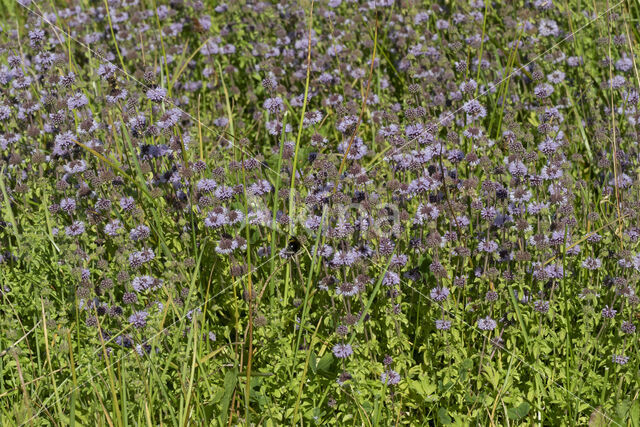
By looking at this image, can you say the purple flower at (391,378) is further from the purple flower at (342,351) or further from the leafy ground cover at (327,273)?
the purple flower at (342,351)

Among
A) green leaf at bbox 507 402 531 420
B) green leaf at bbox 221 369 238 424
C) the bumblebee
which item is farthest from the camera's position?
the bumblebee

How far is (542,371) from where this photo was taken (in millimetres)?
4066

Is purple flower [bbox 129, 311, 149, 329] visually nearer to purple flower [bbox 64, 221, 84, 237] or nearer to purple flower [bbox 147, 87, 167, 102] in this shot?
purple flower [bbox 64, 221, 84, 237]

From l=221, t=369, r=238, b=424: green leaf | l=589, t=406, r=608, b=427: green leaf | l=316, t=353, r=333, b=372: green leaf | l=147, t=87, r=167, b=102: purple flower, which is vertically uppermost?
l=147, t=87, r=167, b=102: purple flower

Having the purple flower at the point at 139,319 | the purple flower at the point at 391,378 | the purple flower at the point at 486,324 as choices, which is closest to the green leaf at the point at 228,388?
the purple flower at the point at 139,319

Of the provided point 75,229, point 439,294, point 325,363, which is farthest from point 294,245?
point 75,229

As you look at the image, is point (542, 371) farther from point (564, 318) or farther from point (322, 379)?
point (322, 379)

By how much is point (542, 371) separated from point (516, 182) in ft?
3.59

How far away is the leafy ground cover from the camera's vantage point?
4.05m

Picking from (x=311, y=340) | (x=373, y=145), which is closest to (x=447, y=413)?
(x=311, y=340)

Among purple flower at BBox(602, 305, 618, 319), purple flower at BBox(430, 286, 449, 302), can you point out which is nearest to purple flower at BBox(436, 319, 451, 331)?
purple flower at BBox(430, 286, 449, 302)

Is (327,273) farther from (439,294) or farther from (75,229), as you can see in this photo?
(75,229)

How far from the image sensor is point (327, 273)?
14.6 feet

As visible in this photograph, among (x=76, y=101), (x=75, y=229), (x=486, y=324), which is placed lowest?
(x=75, y=229)
